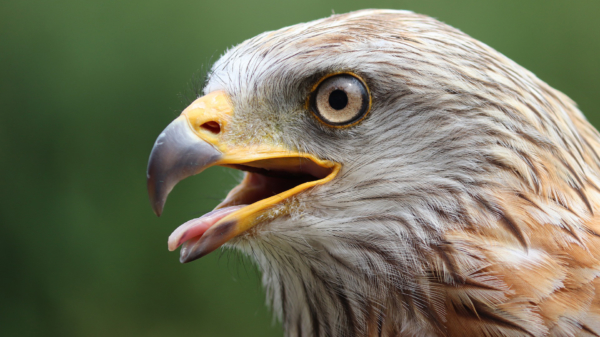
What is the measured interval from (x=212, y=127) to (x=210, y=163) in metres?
0.07

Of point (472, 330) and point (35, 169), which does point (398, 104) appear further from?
point (35, 169)

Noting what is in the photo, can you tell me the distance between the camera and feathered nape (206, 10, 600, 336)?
78 cm

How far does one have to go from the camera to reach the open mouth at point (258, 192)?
83 cm

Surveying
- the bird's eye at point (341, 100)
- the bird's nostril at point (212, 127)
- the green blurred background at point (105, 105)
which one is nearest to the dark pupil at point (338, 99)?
the bird's eye at point (341, 100)

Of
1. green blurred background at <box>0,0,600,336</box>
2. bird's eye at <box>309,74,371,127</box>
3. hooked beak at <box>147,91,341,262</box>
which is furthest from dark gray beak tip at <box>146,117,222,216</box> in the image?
green blurred background at <box>0,0,600,336</box>

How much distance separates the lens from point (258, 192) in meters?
1.00

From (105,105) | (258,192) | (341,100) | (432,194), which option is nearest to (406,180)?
(432,194)

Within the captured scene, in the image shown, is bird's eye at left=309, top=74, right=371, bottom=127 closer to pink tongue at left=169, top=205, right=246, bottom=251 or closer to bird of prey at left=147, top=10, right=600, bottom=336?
bird of prey at left=147, top=10, right=600, bottom=336

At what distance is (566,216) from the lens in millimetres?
819

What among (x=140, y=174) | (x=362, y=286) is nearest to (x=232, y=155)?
(x=362, y=286)

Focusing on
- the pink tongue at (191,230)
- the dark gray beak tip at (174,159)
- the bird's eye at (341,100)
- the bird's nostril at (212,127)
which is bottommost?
the pink tongue at (191,230)

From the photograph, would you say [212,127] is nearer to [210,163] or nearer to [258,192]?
[210,163]

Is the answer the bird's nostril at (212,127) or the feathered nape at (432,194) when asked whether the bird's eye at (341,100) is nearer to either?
the feathered nape at (432,194)

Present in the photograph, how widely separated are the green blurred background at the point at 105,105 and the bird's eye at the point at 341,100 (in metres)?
1.34
